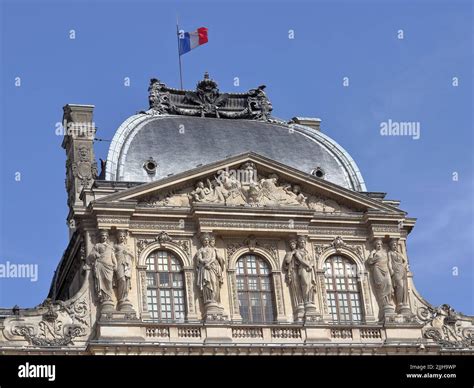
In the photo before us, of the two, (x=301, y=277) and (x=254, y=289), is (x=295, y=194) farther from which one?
(x=254, y=289)

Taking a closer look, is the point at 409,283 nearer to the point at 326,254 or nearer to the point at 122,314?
the point at 326,254

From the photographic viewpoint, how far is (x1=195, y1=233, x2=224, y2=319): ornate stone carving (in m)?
44.2

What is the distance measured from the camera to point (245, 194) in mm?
46219

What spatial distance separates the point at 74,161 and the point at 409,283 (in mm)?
12954

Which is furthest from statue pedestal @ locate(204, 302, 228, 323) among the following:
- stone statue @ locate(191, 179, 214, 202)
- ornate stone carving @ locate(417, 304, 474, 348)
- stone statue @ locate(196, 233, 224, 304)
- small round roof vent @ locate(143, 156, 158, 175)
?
ornate stone carving @ locate(417, 304, 474, 348)

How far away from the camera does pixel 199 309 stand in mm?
44469

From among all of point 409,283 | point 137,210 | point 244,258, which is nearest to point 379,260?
point 409,283

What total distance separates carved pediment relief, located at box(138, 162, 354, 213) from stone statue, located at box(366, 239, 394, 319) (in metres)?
1.98

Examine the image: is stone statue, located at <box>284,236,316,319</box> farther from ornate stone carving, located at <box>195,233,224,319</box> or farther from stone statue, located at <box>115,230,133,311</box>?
stone statue, located at <box>115,230,133,311</box>

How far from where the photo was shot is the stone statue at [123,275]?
143ft

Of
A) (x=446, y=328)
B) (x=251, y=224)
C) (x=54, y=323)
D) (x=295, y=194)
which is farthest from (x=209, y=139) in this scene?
(x=446, y=328)

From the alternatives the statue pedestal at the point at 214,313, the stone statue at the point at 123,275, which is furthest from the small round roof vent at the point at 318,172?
the stone statue at the point at 123,275
